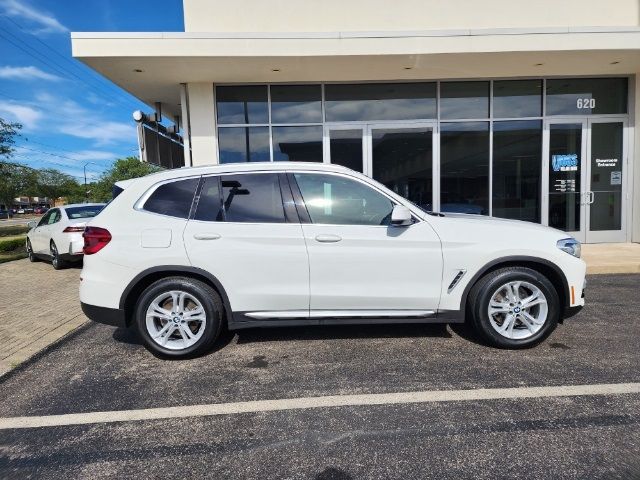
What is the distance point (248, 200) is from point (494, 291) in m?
2.50

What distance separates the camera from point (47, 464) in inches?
105

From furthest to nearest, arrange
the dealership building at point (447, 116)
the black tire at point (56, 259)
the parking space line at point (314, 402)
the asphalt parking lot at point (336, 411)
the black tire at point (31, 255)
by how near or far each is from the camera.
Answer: the black tire at point (31, 255)
the black tire at point (56, 259)
the dealership building at point (447, 116)
the parking space line at point (314, 402)
the asphalt parking lot at point (336, 411)

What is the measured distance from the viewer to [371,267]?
410 centimetres

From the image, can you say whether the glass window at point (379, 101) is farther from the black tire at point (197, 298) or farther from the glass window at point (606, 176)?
the black tire at point (197, 298)

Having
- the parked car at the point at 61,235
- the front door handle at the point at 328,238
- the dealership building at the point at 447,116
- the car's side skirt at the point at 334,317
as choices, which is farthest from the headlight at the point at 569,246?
the parked car at the point at 61,235

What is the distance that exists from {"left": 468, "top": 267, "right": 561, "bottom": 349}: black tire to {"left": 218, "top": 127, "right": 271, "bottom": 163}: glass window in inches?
292

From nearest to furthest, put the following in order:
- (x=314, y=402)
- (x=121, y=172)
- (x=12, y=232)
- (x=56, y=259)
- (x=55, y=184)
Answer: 1. (x=314, y=402)
2. (x=56, y=259)
3. (x=12, y=232)
4. (x=121, y=172)
5. (x=55, y=184)

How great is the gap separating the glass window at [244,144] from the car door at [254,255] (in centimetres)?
662

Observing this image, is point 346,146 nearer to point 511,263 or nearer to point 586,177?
point 586,177

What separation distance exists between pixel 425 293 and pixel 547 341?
146 cm

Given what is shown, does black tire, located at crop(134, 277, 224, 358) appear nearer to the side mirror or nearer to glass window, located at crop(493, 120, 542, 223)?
the side mirror

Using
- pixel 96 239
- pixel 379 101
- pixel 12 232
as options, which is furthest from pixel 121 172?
pixel 96 239

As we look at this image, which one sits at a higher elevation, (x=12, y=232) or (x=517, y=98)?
(x=517, y=98)

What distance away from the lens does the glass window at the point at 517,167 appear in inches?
423
